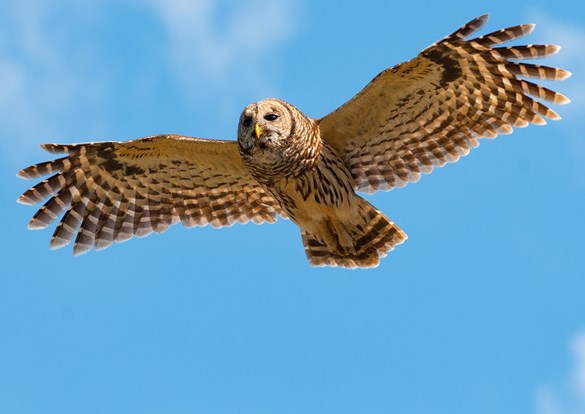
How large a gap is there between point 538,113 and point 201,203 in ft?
15.2

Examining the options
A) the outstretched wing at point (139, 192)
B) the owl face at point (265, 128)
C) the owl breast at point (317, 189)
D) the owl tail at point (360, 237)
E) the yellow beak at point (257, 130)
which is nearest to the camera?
the yellow beak at point (257, 130)

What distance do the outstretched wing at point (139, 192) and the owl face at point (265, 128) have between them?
121 centimetres

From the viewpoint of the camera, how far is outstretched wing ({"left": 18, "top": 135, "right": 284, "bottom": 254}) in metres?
15.4

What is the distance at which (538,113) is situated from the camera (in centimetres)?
1412

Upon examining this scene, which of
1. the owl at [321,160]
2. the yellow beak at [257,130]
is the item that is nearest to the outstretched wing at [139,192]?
the owl at [321,160]

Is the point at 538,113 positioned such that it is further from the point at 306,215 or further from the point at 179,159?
the point at 179,159

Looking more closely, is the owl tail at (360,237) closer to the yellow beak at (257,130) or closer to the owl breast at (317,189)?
the owl breast at (317,189)

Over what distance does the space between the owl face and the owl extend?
0.5 inches

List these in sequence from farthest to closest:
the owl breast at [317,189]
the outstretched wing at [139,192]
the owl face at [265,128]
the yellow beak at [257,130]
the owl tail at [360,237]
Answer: the outstretched wing at [139,192] → the owl tail at [360,237] → the owl breast at [317,189] → the owl face at [265,128] → the yellow beak at [257,130]

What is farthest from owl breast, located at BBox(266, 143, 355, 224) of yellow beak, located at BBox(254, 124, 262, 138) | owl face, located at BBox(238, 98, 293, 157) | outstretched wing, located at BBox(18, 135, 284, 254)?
outstretched wing, located at BBox(18, 135, 284, 254)

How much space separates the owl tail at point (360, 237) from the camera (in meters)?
15.0

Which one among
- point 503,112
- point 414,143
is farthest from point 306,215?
point 503,112

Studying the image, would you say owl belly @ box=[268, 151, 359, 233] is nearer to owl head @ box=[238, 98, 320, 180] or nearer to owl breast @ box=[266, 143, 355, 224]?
owl breast @ box=[266, 143, 355, 224]

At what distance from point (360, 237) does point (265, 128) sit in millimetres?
2126
